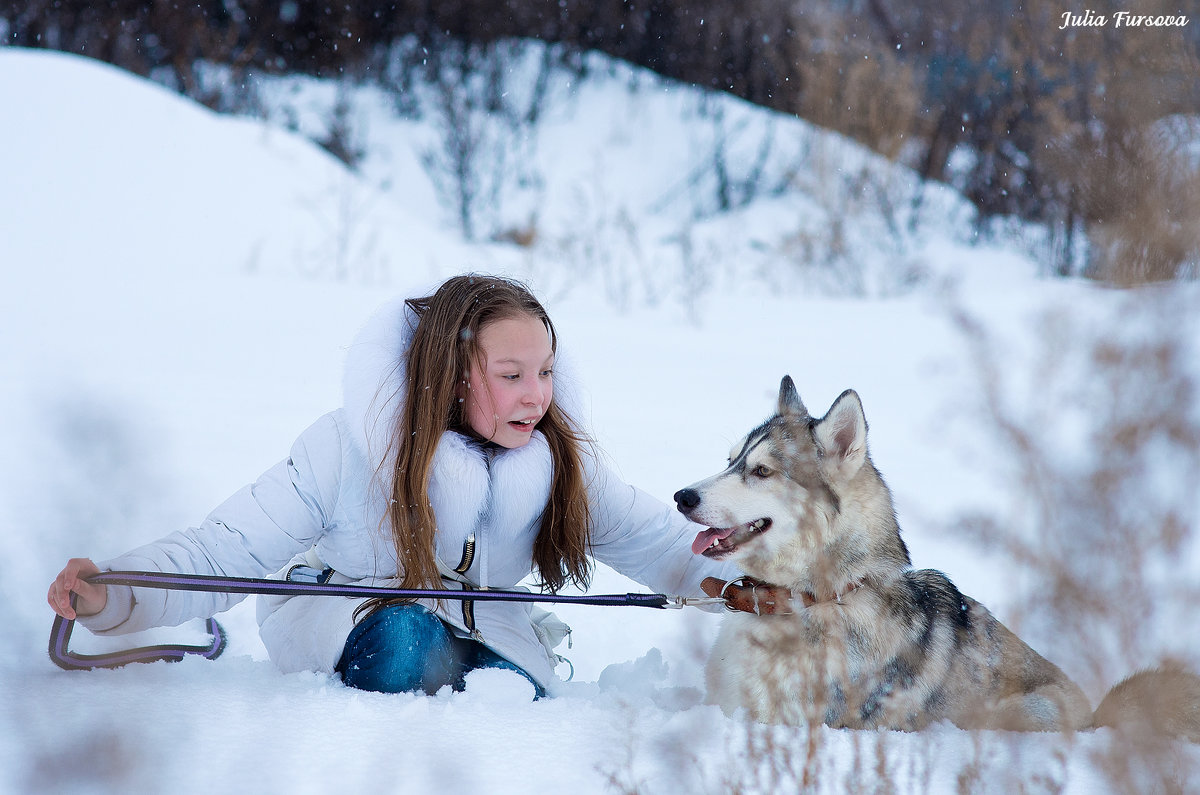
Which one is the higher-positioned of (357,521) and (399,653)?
(357,521)

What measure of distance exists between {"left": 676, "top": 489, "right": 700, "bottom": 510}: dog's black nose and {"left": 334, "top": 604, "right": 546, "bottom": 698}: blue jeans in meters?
0.54

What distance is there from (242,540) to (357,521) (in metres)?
0.26

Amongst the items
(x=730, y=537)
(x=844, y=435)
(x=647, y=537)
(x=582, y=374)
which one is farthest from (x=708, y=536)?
(x=582, y=374)

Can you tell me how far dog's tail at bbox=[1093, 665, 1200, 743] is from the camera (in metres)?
1.29

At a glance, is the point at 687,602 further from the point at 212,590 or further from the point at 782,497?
the point at 212,590

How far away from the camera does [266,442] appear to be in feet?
14.3

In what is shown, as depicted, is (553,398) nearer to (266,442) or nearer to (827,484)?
(827,484)

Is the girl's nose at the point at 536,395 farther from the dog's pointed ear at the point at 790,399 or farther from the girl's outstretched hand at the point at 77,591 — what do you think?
the girl's outstretched hand at the point at 77,591

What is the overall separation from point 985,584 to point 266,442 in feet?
9.94

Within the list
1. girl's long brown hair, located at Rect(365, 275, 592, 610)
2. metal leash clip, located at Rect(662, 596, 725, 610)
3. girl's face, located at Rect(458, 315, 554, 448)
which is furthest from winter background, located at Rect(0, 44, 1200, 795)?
girl's face, located at Rect(458, 315, 554, 448)

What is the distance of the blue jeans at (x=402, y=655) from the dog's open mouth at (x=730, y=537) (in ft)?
1.75

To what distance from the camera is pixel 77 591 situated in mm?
1874

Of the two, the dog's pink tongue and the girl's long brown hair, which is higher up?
the girl's long brown hair

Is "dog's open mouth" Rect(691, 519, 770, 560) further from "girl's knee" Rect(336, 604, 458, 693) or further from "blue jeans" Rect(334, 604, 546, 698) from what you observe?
"girl's knee" Rect(336, 604, 458, 693)
